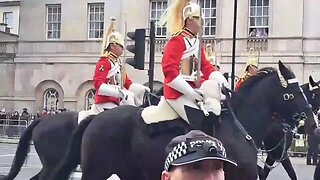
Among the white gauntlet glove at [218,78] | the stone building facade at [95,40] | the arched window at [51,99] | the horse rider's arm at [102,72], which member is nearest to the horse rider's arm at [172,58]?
the white gauntlet glove at [218,78]

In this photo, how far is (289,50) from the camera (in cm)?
3120

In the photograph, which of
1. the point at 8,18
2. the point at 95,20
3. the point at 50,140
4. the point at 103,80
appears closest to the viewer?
the point at 103,80

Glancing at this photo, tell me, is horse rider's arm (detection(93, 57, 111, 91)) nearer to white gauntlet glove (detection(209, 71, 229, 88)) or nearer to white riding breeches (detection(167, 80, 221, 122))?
white gauntlet glove (detection(209, 71, 229, 88))

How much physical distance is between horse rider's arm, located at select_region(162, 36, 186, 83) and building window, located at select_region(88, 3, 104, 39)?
28.7 meters

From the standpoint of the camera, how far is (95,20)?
3581cm

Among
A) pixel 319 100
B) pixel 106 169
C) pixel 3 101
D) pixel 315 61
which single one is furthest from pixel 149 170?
pixel 3 101

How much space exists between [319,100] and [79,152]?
491 centimetres

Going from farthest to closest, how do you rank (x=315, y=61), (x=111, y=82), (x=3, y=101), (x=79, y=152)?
(x=3, y=101) < (x=315, y=61) < (x=111, y=82) < (x=79, y=152)

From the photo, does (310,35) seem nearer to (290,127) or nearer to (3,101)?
(3,101)

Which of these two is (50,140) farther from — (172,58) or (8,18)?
(8,18)

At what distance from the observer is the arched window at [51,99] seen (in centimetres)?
3612

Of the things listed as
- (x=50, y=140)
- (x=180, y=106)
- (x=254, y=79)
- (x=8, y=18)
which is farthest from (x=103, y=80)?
(x=8, y=18)

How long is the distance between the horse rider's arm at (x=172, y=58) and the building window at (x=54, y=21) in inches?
1194

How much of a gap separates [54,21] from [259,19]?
11797 mm
